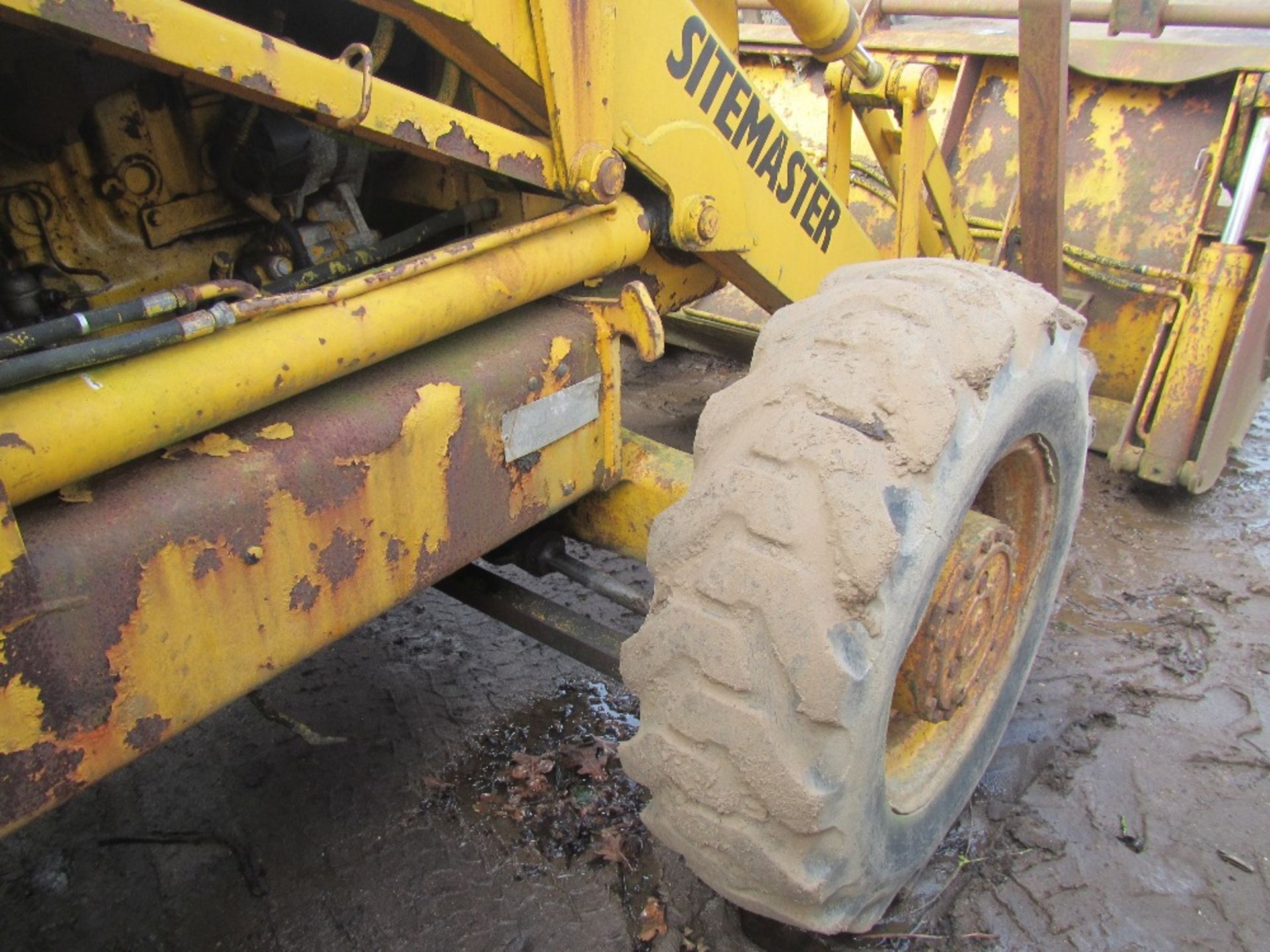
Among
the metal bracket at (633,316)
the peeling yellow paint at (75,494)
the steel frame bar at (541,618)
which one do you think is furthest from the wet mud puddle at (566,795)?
the peeling yellow paint at (75,494)

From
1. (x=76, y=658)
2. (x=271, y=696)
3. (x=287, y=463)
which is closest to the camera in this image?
(x=76, y=658)

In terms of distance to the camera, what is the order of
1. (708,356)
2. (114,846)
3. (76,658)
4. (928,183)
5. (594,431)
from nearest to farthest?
(76,658) < (594,431) < (114,846) < (928,183) < (708,356)

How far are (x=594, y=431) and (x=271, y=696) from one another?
132 centimetres

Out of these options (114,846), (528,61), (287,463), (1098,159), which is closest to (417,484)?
(287,463)

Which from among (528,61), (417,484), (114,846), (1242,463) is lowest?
(114,846)

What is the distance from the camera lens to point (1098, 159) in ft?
12.1

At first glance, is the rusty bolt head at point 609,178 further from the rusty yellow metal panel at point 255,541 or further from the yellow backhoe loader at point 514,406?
the rusty yellow metal panel at point 255,541

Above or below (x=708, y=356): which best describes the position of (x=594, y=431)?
above

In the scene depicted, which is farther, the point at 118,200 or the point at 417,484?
the point at 118,200

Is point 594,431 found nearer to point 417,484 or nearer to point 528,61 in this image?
point 417,484

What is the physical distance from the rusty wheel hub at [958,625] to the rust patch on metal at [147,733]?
3.70ft

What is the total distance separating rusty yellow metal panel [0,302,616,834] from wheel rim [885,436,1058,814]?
70cm

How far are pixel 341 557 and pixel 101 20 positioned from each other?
700 mm

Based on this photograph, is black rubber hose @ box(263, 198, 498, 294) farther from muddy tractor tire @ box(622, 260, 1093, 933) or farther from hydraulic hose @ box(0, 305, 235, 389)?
muddy tractor tire @ box(622, 260, 1093, 933)
